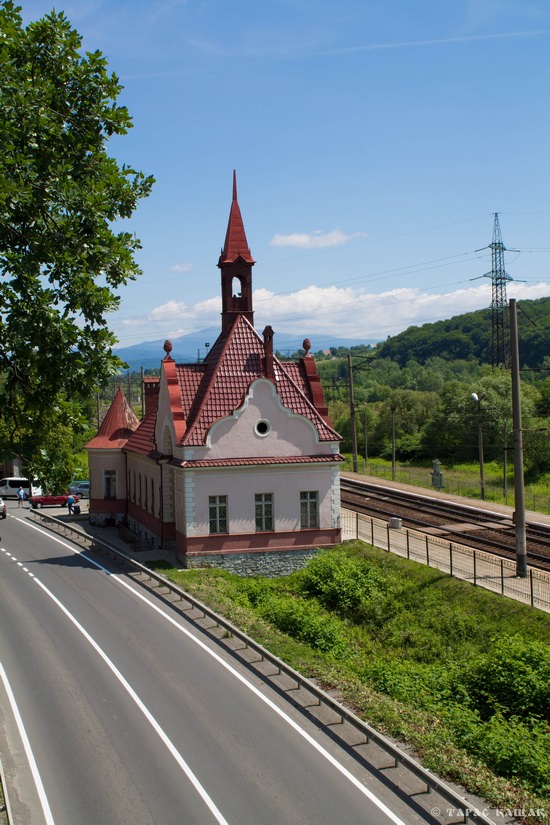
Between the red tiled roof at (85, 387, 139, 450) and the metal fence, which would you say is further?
the red tiled roof at (85, 387, 139, 450)

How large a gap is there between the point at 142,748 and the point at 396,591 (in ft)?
43.8

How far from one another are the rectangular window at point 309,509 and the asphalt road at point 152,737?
8892mm

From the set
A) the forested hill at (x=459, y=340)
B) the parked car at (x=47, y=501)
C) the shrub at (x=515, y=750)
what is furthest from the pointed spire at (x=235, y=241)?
the forested hill at (x=459, y=340)

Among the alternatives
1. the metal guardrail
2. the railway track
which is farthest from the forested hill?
the metal guardrail

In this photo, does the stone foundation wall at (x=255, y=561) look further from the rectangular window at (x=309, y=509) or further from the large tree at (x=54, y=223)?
the large tree at (x=54, y=223)

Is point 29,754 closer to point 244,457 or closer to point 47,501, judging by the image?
point 244,457

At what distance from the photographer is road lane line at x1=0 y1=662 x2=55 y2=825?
13102mm

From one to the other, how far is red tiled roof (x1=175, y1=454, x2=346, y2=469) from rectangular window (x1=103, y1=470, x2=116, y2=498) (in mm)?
12100

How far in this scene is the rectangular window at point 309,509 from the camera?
32938 mm

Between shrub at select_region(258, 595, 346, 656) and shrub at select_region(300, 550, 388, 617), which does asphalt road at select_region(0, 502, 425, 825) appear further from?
shrub at select_region(300, 550, 388, 617)

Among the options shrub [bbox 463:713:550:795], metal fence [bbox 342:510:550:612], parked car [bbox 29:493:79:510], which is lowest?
shrub [bbox 463:713:550:795]

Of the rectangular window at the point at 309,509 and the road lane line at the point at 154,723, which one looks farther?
the rectangular window at the point at 309,509

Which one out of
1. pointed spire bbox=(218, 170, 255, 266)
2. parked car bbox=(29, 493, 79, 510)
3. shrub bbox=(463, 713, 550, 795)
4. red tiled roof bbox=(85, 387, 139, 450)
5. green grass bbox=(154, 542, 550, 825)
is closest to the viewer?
shrub bbox=(463, 713, 550, 795)

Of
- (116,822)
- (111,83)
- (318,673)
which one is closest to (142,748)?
(116,822)
